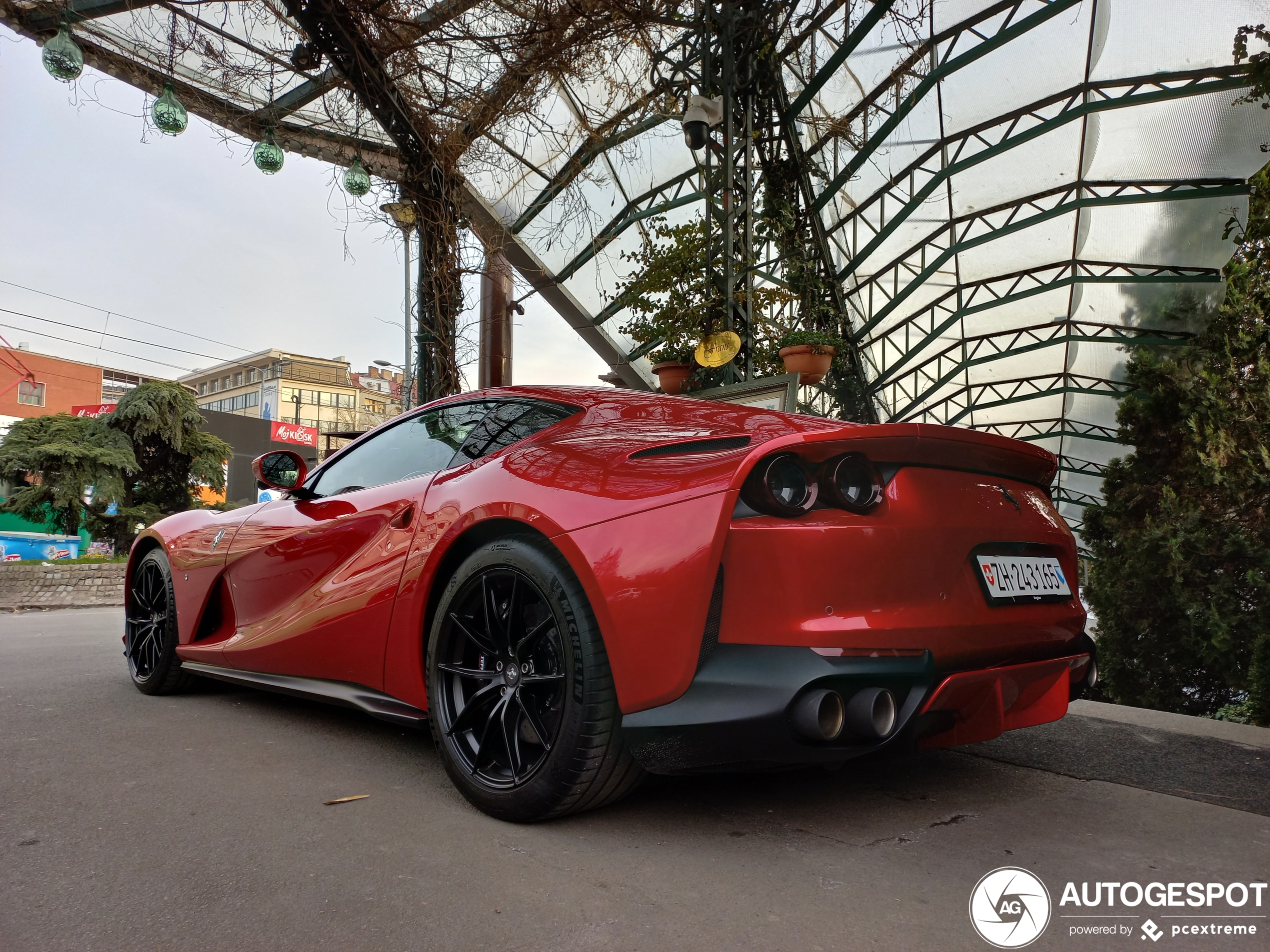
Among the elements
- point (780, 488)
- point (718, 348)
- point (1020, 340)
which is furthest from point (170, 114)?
point (1020, 340)

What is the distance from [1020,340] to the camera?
1786cm

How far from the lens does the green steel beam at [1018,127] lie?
9.48m

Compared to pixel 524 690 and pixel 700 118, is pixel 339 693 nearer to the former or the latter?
pixel 524 690

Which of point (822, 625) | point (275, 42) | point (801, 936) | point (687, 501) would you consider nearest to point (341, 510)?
point (687, 501)

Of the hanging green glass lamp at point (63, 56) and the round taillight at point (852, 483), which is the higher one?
the hanging green glass lamp at point (63, 56)

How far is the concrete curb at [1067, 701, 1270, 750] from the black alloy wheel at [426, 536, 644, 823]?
6.38 feet

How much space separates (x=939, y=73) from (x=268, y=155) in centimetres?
775

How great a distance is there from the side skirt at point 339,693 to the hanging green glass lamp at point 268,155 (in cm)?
547

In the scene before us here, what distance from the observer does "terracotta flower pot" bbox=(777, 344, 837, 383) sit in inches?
282

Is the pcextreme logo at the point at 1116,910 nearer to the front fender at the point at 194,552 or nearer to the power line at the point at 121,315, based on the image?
the front fender at the point at 194,552

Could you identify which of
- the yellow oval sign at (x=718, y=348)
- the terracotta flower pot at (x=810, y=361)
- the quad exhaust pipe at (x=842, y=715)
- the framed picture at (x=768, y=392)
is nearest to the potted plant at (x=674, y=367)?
the yellow oval sign at (x=718, y=348)

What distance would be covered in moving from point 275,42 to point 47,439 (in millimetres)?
8233

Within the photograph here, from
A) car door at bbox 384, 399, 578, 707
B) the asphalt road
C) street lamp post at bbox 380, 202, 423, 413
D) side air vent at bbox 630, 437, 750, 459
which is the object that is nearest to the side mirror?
the asphalt road

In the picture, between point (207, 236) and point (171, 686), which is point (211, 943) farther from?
point (207, 236)
